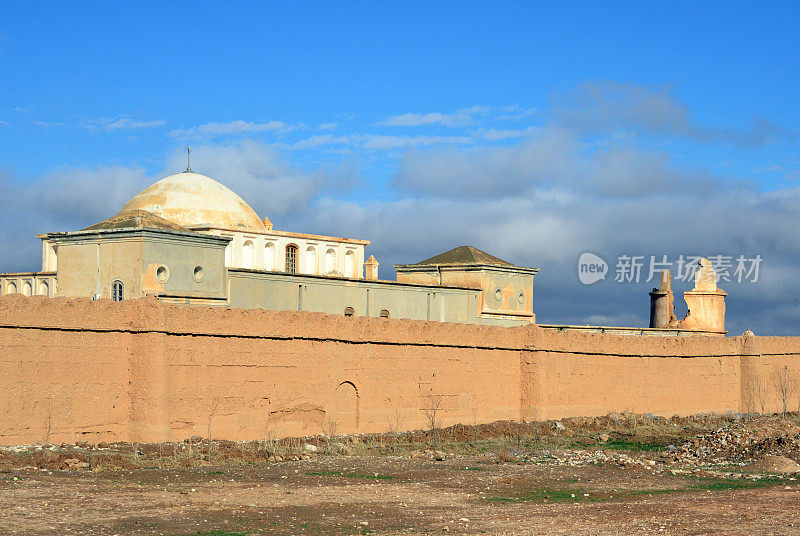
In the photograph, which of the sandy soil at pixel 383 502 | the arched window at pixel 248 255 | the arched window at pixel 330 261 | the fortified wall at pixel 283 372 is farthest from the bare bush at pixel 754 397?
the arched window at pixel 248 255

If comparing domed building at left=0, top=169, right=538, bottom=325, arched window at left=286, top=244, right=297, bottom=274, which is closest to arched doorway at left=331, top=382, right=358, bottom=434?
domed building at left=0, top=169, right=538, bottom=325

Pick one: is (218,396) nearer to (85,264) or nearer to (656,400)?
(85,264)

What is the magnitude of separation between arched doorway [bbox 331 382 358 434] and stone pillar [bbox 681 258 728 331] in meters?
22.7

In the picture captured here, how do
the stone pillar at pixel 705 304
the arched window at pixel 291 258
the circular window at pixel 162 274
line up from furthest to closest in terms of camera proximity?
the stone pillar at pixel 705 304 < the arched window at pixel 291 258 < the circular window at pixel 162 274

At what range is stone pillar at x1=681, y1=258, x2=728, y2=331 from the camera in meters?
42.9

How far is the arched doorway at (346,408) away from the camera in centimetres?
2402

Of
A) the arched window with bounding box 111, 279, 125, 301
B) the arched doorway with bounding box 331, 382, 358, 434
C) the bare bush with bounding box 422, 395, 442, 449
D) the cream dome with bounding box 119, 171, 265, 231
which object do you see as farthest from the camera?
the cream dome with bounding box 119, 171, 265, 231

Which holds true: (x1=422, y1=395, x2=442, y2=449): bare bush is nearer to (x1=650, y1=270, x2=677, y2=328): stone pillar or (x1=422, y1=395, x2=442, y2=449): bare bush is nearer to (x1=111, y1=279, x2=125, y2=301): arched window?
(x1=111, y1=279, x2=125, y2=301): arched window

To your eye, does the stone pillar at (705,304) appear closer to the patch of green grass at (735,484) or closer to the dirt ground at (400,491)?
the dirt ground at (400,491)

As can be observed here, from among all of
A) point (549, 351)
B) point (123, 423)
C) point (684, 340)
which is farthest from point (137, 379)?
point (684, 340)

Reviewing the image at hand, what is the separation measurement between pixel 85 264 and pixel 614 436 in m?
15.4

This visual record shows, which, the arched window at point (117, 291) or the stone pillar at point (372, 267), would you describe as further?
the stone pillar at point (372, 267)

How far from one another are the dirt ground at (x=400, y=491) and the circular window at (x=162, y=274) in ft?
27.5

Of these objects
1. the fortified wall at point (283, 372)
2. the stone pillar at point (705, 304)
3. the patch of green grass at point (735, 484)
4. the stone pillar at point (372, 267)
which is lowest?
the patch of green grass at point (735, 484)
